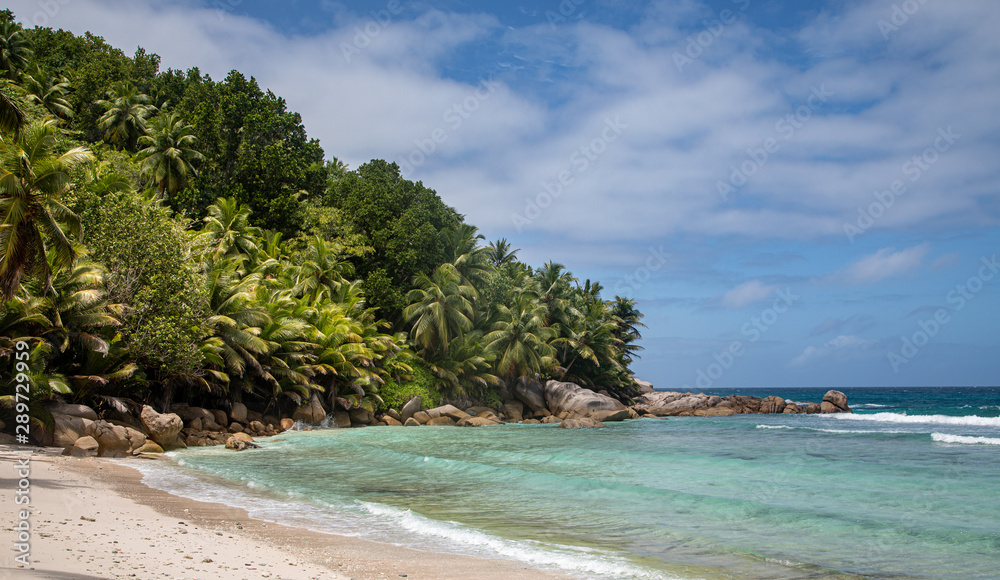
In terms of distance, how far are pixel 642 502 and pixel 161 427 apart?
13594 millimetres

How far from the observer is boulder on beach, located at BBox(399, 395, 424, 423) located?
110 feet

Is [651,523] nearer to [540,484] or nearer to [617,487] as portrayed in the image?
Answer: [617,487]

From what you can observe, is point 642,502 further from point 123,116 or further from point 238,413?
point 123,116

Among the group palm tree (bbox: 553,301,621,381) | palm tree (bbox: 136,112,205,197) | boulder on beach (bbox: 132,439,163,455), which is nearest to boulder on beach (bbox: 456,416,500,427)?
palm tree (bbox: 553,301,621,381)

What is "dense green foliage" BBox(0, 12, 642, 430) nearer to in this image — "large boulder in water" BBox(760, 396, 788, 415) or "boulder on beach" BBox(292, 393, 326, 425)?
"boulder on beach" BBox(292, 393, 326, 425)

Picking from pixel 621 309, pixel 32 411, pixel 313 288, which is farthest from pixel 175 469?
pixel 621 309

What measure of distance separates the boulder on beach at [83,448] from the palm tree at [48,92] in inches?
1158

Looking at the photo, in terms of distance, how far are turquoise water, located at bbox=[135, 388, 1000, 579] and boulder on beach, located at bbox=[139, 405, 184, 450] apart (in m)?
0.89

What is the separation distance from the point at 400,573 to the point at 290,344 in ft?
67.0

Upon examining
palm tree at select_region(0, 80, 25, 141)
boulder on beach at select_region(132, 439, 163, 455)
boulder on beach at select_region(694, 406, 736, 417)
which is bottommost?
boulder on beach at select_region(694, 406, 736, 417)

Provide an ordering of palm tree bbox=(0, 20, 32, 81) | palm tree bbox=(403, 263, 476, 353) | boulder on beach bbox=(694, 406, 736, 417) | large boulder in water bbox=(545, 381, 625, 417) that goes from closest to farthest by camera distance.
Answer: palm tree bbox=(403, 263, 476, 353)
palm tree bbox=(0, 20, 32, 81)
large boulder in water bbox=(545, 381, 625, 417)
boulder on beach bbox=(694, 406, 736, 417)

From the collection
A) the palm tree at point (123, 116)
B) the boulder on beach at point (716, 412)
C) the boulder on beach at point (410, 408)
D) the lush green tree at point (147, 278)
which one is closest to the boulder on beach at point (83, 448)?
the lush green tree at point (147, 278)

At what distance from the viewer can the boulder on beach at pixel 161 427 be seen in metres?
17.3

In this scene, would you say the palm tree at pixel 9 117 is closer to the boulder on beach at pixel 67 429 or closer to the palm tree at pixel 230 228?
the boulder on beach at pixel 67 429
